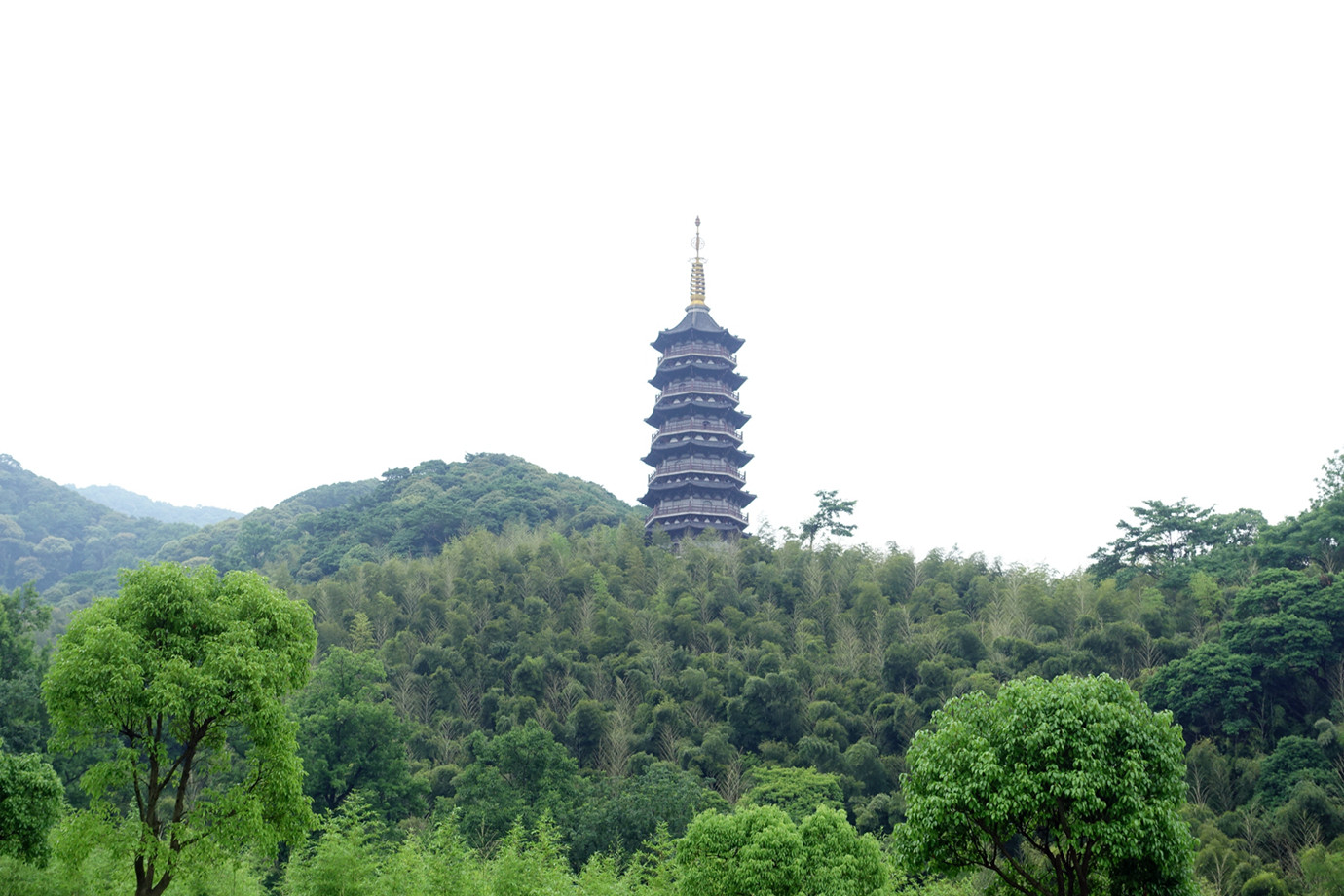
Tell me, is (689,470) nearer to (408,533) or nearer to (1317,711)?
(408,533)

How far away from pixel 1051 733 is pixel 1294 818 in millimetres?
14846

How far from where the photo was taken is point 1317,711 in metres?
27.3

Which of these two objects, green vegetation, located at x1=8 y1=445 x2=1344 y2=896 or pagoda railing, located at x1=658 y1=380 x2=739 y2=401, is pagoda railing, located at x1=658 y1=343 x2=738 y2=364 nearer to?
pagoda railing, located at x1=658 y1=380 x2=739 y2=401

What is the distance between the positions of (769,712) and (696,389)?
2239 cm

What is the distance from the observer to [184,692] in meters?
12.8

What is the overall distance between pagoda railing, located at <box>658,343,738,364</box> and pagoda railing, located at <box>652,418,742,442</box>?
10.6 feet

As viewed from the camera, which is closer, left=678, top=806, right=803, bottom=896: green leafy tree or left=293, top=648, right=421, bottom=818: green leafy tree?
left=678, top=806, right=803, bottom=896: green leafy tree

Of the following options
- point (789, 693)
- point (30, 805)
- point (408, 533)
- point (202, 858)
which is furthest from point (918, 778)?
point (408, 533)

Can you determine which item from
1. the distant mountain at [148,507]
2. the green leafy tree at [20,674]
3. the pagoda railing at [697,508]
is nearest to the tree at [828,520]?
the pagoda railing at [697,508]

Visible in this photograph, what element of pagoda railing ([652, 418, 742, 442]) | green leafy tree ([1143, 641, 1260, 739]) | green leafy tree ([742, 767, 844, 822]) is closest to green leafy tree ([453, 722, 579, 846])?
green leafy tree ([742, 767, 844, 822])

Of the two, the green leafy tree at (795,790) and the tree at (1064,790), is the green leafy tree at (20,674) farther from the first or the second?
the tree at (1064,790)

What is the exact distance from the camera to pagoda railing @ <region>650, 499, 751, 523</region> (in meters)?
48.9

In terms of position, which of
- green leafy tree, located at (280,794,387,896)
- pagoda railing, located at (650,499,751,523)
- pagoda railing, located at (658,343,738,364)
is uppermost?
pagoda railing, located at (658,343,738,364)

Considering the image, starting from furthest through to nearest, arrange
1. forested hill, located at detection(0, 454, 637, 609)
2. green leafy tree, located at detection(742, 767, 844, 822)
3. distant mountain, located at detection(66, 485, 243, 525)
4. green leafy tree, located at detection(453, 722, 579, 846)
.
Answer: distant mountain, located at detection(66, 485, 243, 525) → forested hill, located at detection(0, 454, 637, 609) → green leafy tree, located at detection(742, 767, 844, 822) → green leafy tree, located at detection(453, 722, 579, 846)
